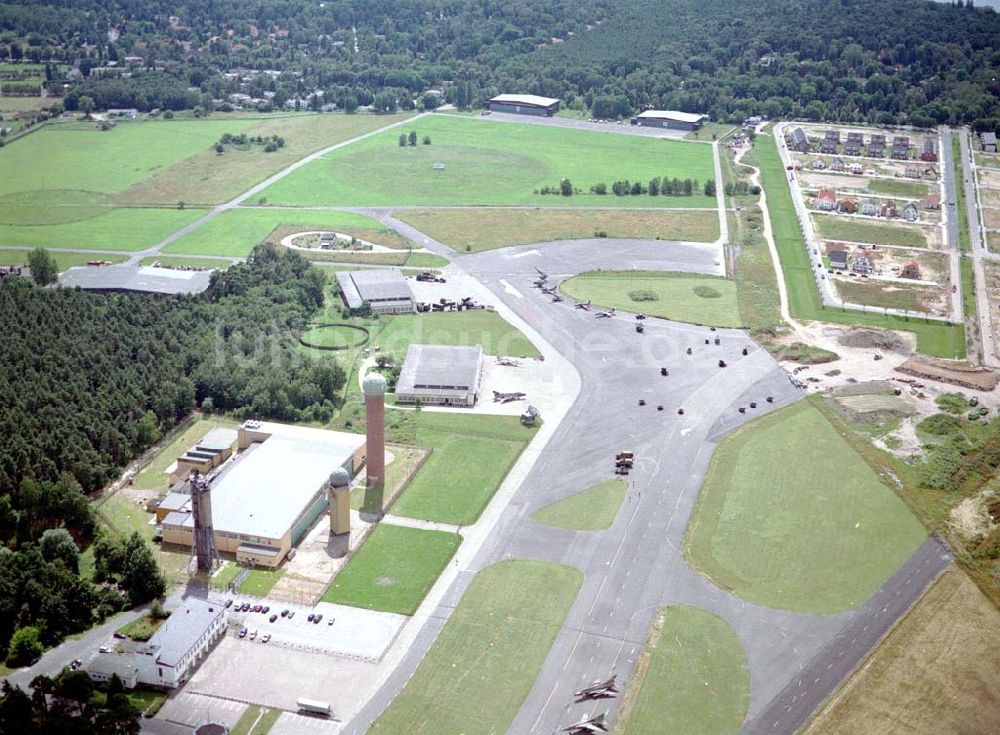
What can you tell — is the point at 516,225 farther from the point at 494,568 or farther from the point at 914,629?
the point at 914,629

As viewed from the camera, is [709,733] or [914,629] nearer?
[709,733]

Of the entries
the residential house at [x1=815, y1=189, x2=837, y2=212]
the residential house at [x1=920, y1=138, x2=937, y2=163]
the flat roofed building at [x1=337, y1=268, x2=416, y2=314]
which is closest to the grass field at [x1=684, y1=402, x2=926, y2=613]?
the flat roofed building at [x1=337, y1=268, x2=416, y2=314]

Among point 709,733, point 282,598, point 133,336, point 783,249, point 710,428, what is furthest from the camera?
point 783,249

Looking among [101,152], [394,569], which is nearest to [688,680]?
[394,569]

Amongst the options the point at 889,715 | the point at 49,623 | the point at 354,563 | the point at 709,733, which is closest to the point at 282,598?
the point at 354,563

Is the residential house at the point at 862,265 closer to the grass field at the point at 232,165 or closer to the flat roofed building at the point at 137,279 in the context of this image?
the flat roofed building at the point at 137,279
